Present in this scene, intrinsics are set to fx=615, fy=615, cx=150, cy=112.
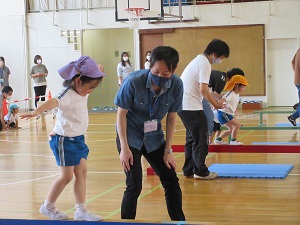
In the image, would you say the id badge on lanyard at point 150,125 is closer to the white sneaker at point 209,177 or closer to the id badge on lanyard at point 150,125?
the id badge on lanyard at point 150,125

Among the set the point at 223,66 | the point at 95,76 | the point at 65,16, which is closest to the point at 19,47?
the point at 65,16

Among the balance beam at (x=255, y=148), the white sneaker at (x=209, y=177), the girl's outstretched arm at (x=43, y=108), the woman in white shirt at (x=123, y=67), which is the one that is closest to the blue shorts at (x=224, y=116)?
the balance beam at (x=255, y=148)

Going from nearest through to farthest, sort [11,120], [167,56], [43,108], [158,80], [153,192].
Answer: [167,56], [158,80], [43,108], [153,192], [11,120]

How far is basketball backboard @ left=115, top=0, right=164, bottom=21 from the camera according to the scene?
16.7 m

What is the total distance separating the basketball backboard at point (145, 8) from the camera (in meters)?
16.7

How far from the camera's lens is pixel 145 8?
16719 mm

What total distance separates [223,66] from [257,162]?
11.2 meters

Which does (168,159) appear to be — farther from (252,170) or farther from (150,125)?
(252,170)

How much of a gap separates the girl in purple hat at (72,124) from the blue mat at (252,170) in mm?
3165

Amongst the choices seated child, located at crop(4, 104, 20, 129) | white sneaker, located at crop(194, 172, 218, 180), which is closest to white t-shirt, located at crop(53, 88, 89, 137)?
white sneaker, located at crop(194, 172, 218, 180)

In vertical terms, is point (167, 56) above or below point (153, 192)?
above

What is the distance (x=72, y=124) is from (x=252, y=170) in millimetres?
3714

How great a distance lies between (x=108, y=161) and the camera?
9.15 m

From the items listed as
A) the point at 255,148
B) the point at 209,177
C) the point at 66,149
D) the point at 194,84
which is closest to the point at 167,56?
the point at 66,149
